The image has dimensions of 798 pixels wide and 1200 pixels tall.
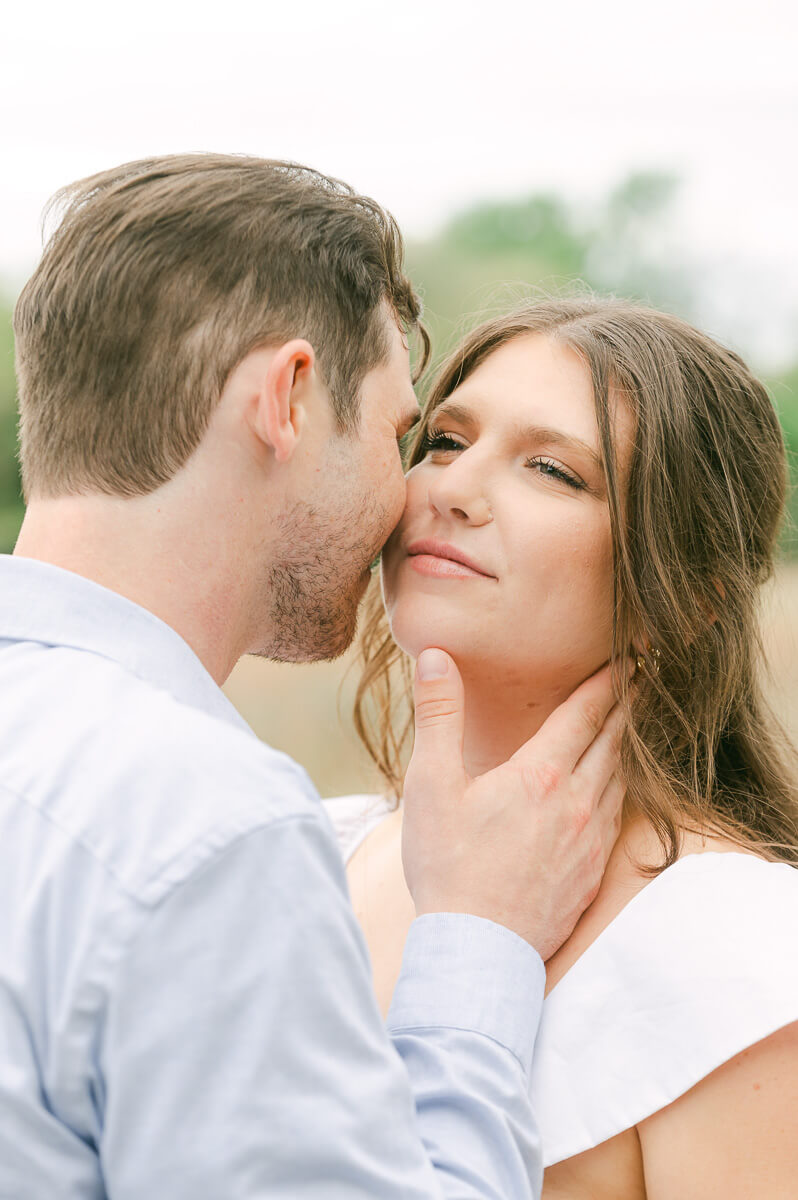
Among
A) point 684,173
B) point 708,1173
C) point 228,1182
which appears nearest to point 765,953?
point 708,1173

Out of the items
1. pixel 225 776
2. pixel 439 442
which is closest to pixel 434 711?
pixel 439 442

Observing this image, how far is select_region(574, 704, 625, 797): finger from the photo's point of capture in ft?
6.33

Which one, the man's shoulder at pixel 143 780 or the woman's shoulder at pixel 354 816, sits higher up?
the man's shoulder at pixel 143 780

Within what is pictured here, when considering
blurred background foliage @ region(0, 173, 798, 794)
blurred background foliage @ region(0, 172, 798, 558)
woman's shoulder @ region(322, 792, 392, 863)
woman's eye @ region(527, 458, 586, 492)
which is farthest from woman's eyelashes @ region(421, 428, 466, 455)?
blurred background foliage @ region(0, 172, 798, 558)

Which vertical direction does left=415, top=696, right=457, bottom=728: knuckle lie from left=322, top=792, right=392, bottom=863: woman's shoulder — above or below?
above

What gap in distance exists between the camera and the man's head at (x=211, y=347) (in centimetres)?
157

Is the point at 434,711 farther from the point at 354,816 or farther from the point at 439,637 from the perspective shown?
the point at 354,816

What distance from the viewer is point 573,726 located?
1968mm

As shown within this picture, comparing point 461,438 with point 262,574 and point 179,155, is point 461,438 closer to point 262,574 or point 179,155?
point 262,574

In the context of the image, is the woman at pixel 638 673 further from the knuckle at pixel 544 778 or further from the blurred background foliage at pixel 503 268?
the blurred background foliage at pixel 503 268

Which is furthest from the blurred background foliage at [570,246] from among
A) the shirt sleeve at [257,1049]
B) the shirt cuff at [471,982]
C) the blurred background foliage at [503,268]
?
the shirt sleeve at [257,1049]

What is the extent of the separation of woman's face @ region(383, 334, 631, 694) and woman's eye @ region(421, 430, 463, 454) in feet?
0.36

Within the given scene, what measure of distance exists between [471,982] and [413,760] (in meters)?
0.48

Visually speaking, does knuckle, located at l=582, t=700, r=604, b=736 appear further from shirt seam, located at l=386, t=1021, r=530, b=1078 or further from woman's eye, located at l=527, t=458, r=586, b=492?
shirt seam, located at l=386, t=1021, r=530, b=1078
